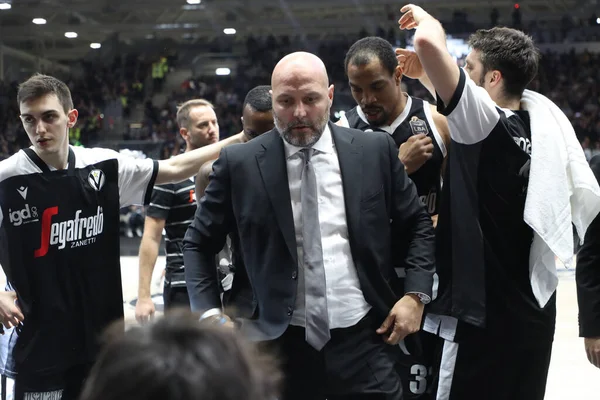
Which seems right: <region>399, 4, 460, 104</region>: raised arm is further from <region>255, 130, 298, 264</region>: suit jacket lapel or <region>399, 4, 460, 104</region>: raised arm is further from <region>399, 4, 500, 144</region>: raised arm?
<region>255, 130, 298, 264</region>: suit jacket lapel

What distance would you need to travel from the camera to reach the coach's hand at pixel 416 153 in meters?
3.24

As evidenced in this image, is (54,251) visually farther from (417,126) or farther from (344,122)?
(417,126)

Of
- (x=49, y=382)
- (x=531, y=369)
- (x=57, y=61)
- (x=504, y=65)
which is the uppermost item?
(x=57, y=61)

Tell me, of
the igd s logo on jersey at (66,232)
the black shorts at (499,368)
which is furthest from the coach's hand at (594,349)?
the igd s logo on jersey at (66,232)

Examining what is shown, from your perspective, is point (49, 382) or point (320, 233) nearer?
point (320, 233)

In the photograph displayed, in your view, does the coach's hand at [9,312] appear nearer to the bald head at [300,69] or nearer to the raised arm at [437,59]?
the bald head at [300,69]

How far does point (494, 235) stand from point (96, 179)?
1.88 meters

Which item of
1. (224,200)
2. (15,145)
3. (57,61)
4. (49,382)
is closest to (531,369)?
(224,200)

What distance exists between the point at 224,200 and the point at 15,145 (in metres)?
26.7

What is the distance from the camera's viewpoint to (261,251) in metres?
2.74

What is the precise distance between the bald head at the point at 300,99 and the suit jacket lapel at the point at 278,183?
89 mm

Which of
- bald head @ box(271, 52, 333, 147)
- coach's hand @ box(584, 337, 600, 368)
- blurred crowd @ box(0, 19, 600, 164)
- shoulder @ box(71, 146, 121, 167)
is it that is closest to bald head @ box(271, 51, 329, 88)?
bald head @ box(271, 52, 333, 147)

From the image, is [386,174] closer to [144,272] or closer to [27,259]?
[27,259]

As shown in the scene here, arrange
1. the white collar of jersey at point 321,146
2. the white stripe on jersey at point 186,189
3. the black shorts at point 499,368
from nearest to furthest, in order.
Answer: the white collar of jersey at point 321,146 < the black shorts at point 499,368 < the white stripe on jersey at point 186,189
